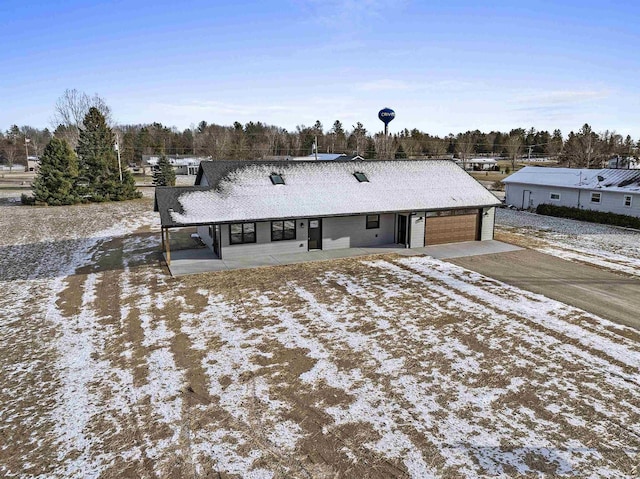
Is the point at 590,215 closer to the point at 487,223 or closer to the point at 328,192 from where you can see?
the point at 487,223

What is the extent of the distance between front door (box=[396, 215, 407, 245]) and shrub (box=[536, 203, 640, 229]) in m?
15.8

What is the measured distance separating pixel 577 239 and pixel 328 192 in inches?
573

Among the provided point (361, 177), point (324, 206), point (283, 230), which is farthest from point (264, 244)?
point (361, 177)

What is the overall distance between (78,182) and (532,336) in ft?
138

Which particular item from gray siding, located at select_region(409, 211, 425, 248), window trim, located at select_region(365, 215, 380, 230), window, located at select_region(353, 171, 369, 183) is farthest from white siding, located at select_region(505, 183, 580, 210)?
window trim, located at select_region(365, 215, 380, 230)

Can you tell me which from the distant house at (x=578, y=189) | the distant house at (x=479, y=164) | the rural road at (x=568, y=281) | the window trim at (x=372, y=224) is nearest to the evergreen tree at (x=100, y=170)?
the window trim at (x=372, y=224)

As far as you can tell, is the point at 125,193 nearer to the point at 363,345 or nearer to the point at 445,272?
the point at 445,272

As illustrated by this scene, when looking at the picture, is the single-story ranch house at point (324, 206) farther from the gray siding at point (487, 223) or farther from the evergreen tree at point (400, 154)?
the evergreen tree at point (400, 154)

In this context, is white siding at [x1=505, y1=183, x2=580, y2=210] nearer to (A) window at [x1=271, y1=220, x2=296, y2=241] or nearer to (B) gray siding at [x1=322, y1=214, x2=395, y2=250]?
(B) gray siding at [x1=322, y1=214, x2=395, y2=250]

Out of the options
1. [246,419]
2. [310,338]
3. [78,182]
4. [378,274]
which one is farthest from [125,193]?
[246,419]

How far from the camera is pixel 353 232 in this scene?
72.0ft

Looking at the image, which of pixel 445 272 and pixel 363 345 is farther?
pixel 445 272

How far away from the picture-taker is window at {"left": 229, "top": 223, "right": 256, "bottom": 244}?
777 inches

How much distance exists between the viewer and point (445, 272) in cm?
1784
